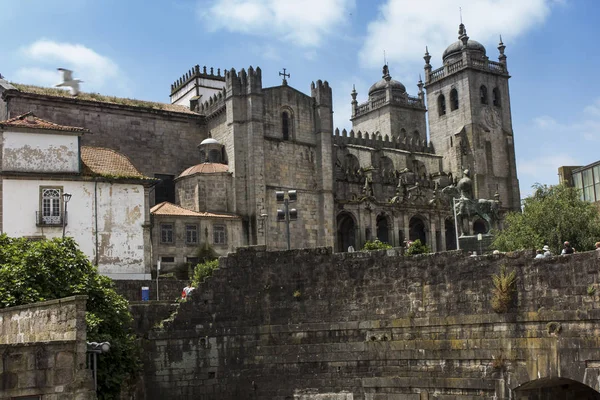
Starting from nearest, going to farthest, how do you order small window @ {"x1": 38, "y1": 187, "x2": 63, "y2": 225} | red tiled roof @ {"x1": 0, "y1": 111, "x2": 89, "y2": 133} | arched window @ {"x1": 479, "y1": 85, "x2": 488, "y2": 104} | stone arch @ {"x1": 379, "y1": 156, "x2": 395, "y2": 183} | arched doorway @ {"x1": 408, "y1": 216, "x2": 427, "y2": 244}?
1. red tiled roof @ {"x1": 0, "y1": 111, "x2": 89, "y2": 133}
2. small window @ {"x1": 38, "y1": 187, "x2": 63, "y2": 225}
3. arched doorway @ {"x1": 408, "y1": 216, "x2": 427, "y2": 244}
4. stone arch @ {"x1": 379, "y1": 156, "x2": 395, "y2": 183}
5. arched window @ {"x1": 479, "y1": 85, "x2": 488, "y2": 104}

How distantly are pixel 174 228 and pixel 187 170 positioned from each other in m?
6.65

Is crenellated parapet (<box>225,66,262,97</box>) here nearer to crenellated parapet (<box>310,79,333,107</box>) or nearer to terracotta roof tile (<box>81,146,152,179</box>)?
crenellated parapet (<box>310,79,333,107</box>)

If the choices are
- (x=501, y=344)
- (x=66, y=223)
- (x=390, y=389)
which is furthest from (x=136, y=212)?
(x=501, y=344)

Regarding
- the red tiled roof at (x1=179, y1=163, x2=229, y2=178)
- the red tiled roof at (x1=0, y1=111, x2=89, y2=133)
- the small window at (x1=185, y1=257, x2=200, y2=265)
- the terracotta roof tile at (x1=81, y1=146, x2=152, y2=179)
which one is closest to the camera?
the red tiled roof at (x1=0, y1=111, x2=89, y2=133)

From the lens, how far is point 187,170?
51375 millimetres

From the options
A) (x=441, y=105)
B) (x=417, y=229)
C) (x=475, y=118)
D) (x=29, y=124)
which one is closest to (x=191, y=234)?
(x=29, y=124)

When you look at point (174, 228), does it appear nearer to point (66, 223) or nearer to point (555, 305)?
point (66, 223)

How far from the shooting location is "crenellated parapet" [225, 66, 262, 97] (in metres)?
51.9

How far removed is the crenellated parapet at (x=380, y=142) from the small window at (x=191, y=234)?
2160 centimetres

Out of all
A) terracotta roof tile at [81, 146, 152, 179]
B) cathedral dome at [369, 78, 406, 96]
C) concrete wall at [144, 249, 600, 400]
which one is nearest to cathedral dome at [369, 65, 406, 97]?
cathedral dome at [369, 78, 406, 96]

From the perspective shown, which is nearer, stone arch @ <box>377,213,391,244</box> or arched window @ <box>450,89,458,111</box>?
stone arch @ <box>377,213,391,244</box>

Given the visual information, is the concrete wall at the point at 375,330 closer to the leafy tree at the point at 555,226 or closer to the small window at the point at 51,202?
the small window at the point at 51,202

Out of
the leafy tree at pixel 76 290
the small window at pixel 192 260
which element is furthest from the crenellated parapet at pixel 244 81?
the leafy tree at pixel 76 290

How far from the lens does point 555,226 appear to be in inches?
1540
